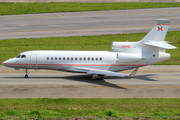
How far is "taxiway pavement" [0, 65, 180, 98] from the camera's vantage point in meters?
30.5

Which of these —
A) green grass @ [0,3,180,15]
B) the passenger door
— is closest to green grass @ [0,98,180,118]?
the passenger door

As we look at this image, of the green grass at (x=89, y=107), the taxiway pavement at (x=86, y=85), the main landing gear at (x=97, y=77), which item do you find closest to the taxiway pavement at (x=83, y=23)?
the taxiway pavement at (x=86, y=85)

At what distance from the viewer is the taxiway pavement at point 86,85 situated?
100 feet

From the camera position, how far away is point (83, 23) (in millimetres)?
63406

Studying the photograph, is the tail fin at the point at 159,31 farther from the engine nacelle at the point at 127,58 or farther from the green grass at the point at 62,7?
the green grass at the point at 62,7

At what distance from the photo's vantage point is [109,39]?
54781 mm

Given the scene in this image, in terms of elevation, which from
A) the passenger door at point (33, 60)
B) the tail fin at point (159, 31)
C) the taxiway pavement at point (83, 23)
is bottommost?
the passenger door at point (33, 60)

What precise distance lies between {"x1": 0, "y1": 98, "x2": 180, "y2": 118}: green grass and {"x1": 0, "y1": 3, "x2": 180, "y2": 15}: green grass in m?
45.9

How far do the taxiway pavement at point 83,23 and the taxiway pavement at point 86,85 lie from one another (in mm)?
18865

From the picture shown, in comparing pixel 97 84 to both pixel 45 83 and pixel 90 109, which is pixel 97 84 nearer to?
pixel 45 83

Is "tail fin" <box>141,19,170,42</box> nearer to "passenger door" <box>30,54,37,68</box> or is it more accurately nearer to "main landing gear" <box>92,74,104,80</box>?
"main landing gear" <box>92,74,104,80</box>

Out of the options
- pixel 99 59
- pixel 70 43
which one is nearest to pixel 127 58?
pixel 99 59

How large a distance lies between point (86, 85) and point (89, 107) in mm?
7901

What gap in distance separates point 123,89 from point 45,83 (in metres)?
8.19
